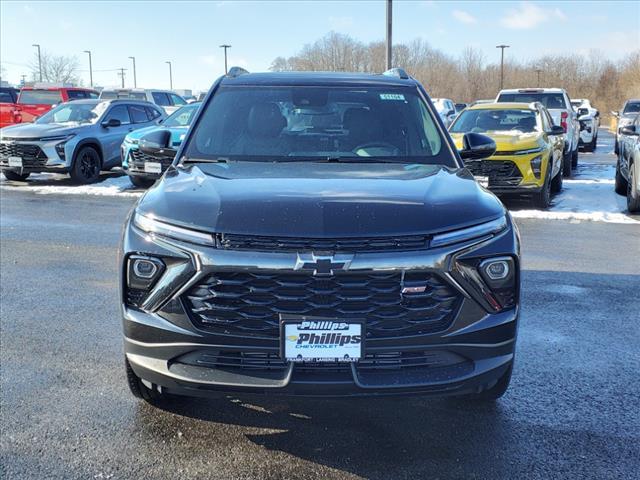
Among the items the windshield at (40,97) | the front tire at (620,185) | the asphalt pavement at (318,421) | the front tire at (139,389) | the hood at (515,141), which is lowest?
the asphalt pavement at (318,421)

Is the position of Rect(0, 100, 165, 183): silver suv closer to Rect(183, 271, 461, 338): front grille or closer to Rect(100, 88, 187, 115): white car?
Rect(100, 88, 187, 115): white car

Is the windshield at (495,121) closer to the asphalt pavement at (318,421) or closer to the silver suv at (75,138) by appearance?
the asphalt pavement at (318,421)

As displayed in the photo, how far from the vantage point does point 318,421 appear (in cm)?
321

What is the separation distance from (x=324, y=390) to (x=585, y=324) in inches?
117

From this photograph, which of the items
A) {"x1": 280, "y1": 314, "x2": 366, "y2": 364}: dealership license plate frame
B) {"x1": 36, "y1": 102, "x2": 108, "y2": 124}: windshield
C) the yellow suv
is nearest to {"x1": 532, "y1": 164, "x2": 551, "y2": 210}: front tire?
the yellow suv

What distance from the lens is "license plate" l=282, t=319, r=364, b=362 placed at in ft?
8.06

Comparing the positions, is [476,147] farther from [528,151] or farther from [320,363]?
[528,151]

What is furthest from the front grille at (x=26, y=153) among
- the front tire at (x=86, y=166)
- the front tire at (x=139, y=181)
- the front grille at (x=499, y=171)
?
the front grille at (x=499, y=171)

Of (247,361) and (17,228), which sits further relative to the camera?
(17,228)

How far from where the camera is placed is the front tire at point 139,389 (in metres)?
3.06

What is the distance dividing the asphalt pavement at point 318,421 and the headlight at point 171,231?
727mm

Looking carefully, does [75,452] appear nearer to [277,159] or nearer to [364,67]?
[277,159]

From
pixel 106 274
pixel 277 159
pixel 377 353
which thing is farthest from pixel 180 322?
pixel 106 274

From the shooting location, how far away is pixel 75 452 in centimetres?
289
